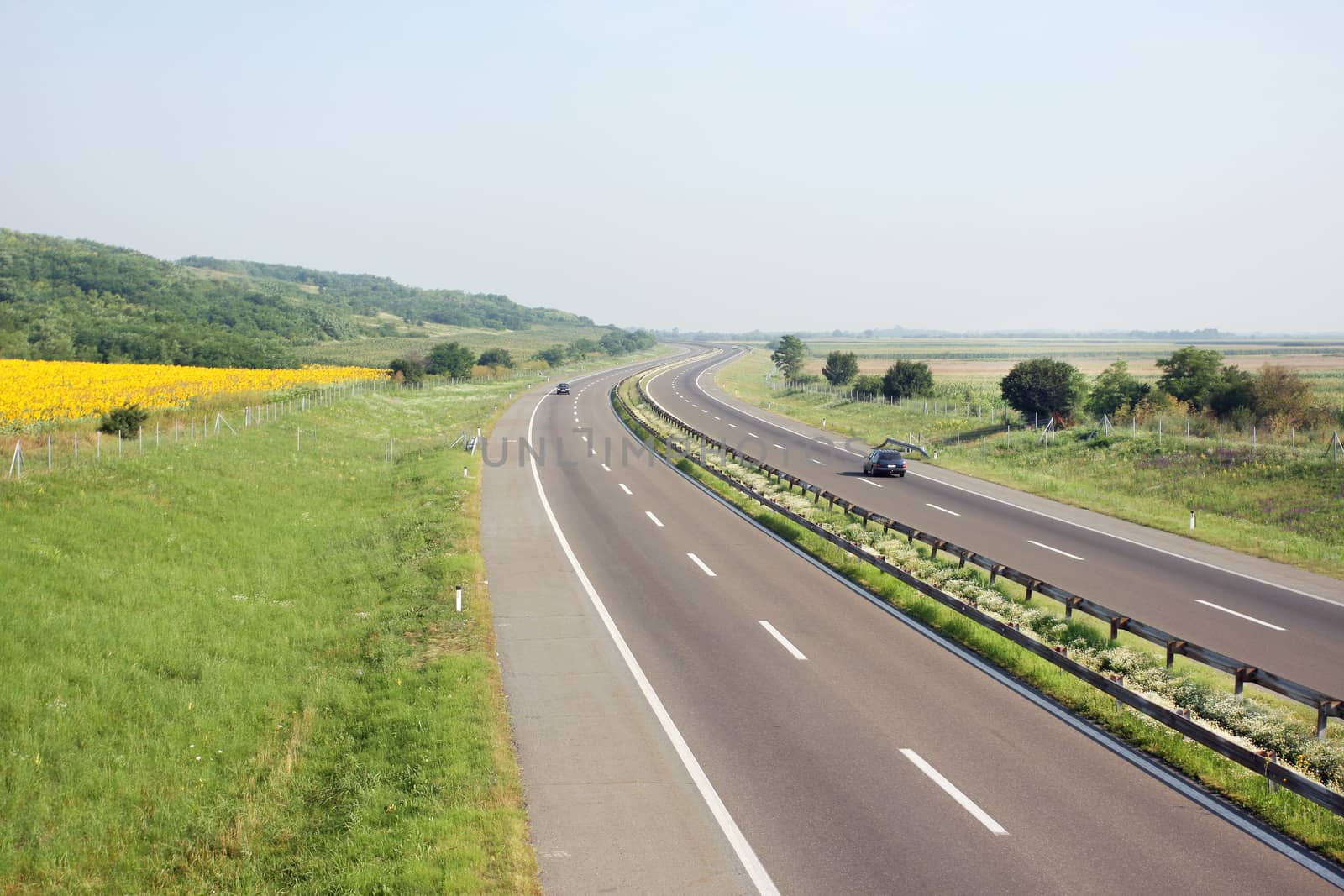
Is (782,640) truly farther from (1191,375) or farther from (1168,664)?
(1191,375)

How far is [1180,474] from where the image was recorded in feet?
133

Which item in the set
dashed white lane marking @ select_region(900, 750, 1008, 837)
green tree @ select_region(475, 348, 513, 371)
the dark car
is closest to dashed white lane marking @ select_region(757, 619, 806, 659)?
dashed white lane marking @ select_region(900, 750, 1008, 837)

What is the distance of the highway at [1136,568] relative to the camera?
17.7m

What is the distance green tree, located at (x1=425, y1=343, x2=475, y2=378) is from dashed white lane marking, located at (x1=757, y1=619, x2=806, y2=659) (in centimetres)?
9424

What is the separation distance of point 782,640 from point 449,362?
322ft

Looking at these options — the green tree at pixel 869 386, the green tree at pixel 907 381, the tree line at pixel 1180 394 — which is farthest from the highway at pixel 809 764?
the green tree at pixel 869 386

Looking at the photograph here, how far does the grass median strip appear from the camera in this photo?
10562 millimetres

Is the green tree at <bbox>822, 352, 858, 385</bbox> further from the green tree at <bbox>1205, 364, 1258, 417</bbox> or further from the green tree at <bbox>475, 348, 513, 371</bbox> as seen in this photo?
the green tree at <bbox>475, 348, 513, 371</bbox>

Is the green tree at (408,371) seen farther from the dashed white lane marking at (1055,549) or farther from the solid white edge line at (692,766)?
the solid white edge line at (692,766)

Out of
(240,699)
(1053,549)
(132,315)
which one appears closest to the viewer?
(240,699)

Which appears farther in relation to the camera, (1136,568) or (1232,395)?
(1232,395)

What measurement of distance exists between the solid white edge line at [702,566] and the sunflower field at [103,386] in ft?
106

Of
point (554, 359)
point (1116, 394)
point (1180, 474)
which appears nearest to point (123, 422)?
point (1180, 474)

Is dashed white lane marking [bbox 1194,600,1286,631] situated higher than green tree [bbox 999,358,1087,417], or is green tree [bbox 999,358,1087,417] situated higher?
green tree [bbox 999,358,1087,417]
